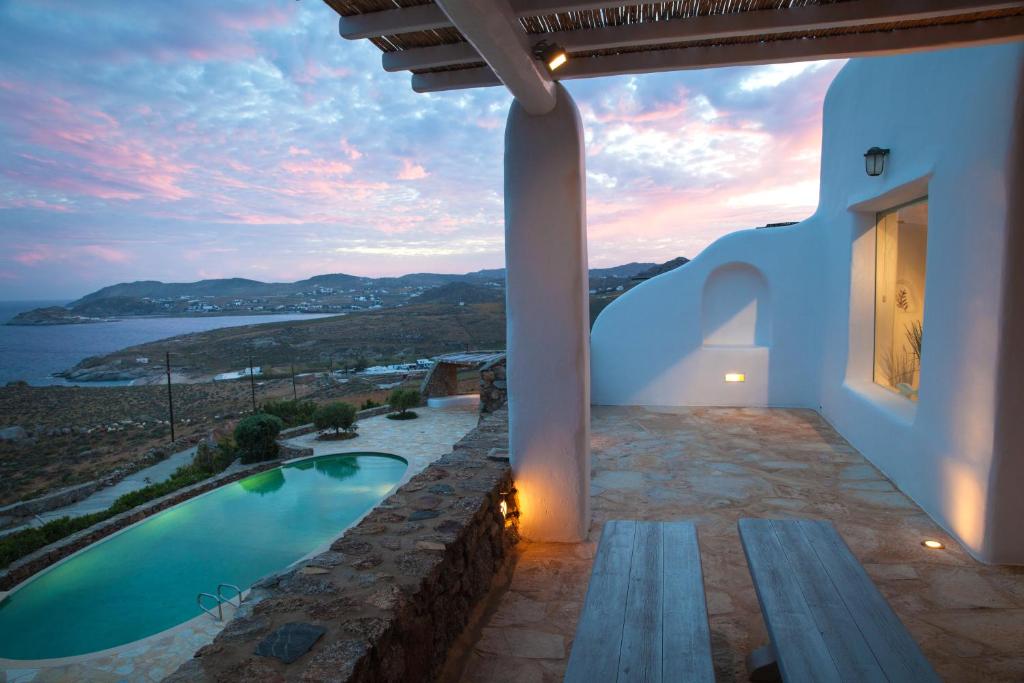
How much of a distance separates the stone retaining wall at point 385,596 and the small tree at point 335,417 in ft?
31.8

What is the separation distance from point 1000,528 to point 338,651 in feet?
Answer: 12.5

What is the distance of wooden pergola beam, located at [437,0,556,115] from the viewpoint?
6.43ft

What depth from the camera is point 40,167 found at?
1723 cm

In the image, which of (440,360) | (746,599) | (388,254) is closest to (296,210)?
(388,254)

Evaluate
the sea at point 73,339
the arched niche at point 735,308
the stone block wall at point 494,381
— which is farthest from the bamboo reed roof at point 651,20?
the sea at point 73,339

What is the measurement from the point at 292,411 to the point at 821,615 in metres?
15.2

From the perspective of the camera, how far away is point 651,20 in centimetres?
246

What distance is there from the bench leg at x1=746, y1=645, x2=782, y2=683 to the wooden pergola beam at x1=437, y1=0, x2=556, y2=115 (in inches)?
108

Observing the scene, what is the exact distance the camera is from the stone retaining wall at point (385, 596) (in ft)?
5.51

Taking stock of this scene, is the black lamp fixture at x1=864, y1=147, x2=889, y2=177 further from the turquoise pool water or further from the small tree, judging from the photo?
the small tree

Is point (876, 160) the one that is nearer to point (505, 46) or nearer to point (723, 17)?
point (723, 17)

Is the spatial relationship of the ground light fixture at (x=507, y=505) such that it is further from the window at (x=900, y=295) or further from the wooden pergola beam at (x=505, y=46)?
the window at (x=900, y=295)

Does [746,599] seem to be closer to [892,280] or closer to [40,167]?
[892,280]

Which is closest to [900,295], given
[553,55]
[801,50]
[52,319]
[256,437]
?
[801,50]
